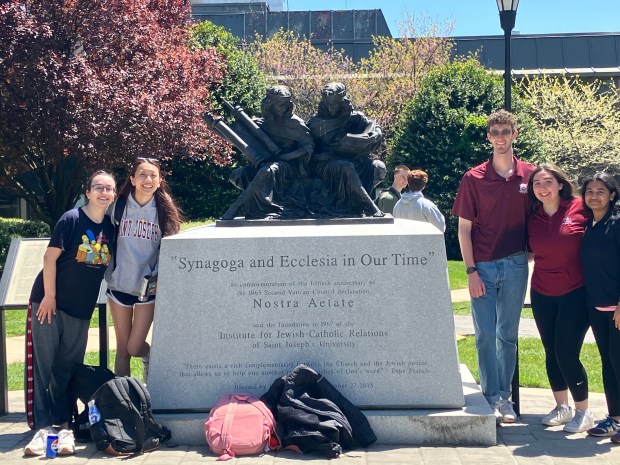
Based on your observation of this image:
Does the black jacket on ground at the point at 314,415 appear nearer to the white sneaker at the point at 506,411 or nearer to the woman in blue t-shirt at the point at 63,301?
the white sneaker at the point at 506,411

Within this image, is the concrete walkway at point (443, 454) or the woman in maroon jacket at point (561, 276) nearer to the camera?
the concrete walkway at point (443, 454)

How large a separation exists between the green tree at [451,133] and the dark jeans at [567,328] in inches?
542

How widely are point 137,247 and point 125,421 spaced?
3.99 ft

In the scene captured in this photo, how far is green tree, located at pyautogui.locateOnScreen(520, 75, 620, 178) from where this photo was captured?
95.2ft

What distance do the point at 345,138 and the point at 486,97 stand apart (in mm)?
14228

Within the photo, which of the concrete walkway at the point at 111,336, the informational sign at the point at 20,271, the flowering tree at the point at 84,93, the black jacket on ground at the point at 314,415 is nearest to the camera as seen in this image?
the black jacket on ground at the point at 314,415

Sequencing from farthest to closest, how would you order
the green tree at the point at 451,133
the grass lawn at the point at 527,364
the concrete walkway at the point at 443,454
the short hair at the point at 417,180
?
1. the green tree at the point at 451,133
2. the short hair at the point at 417,180
3. the grass lawn at the point at 527,364
4. the concrete walkway at the point at 443,454

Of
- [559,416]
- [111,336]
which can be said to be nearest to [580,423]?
[559,416]

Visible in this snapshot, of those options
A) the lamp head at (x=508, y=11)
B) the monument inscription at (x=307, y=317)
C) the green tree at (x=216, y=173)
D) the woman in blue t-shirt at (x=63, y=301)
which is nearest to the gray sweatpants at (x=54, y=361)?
the woman in blue t-shirt at (x=63, y=301)

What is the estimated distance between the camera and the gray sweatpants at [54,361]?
18.8 ft

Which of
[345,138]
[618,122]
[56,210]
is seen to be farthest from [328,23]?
[345,138]

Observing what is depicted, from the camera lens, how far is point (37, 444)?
207 inches

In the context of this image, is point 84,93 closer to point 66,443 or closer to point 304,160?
point 304,160

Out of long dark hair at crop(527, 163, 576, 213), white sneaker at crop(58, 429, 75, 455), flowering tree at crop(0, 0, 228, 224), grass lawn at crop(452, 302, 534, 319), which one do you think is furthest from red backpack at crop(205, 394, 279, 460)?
flowering tree at crop(0, 0, 228, 224)
